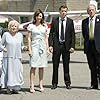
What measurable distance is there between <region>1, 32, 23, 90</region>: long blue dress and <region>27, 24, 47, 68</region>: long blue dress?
13.3 inches

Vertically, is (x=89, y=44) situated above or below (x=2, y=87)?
above

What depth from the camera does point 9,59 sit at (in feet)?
33.9

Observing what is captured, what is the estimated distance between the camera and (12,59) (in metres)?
10.3

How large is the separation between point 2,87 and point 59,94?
136 centimetres

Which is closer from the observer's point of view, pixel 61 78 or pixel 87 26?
pixel 87 26

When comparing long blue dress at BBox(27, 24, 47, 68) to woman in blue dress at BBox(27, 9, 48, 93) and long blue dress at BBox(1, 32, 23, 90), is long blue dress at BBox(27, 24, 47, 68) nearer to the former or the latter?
woman in blue dress at BBox(27, 9, 48, 93)

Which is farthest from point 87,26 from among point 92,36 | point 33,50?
point 33,50

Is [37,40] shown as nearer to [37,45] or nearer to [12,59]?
[37,45]

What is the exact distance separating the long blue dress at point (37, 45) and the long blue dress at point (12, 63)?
0.34m

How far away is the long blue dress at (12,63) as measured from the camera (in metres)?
10.2

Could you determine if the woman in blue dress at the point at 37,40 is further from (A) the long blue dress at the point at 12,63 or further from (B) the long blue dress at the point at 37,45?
(A) the long blue dress at the point at 12,63

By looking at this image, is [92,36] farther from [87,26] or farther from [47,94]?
[47,94]

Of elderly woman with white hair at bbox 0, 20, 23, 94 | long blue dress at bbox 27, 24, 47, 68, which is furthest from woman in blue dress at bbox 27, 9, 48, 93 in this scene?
elderly woman with white hair at bbox 0, 20, 23, 94

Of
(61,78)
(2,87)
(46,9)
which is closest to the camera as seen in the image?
(2,87)
